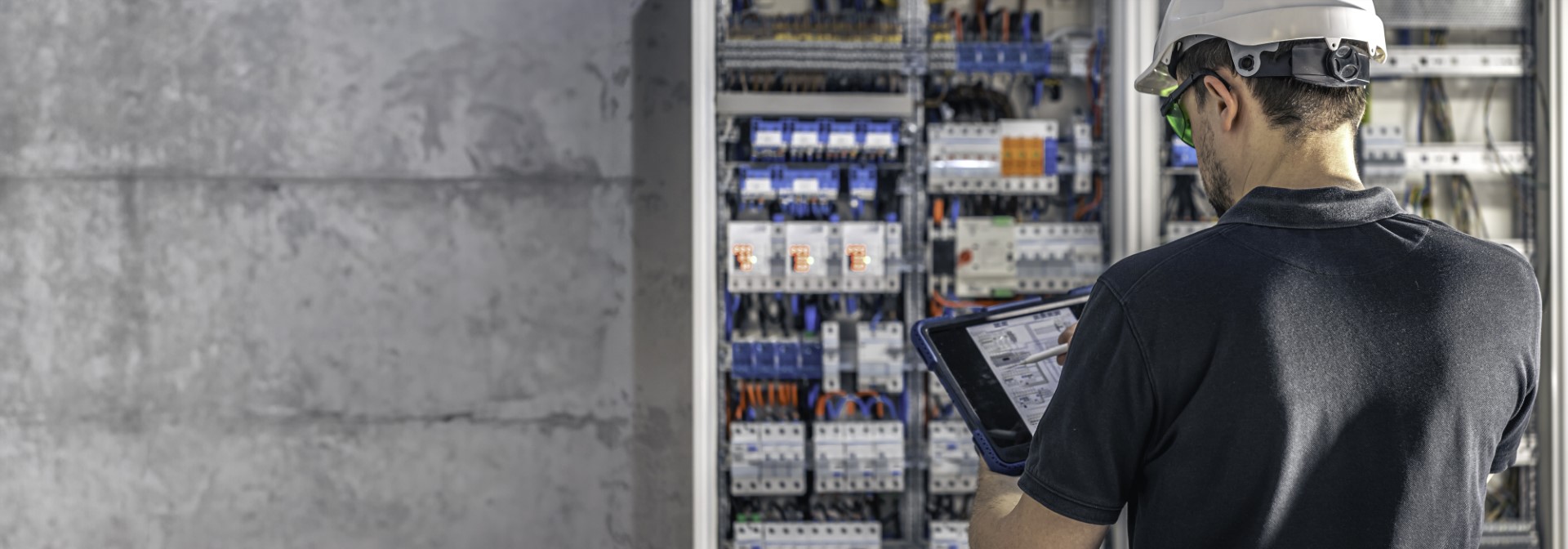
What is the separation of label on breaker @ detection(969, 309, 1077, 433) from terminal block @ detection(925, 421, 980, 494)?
145cm

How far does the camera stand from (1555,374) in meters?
2.93

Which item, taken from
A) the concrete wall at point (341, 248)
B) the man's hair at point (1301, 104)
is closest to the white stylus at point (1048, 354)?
the man's hair at point (1301, 104)

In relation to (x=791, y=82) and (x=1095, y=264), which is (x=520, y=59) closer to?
(x=791, y=82)

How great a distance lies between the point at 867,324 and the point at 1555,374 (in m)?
2.09

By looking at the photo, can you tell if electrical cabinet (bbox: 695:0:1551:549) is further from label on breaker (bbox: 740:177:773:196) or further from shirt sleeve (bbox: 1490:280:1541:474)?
shirt sleeve (bbox: 1490:280:1541:474)

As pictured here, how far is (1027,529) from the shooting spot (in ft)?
3.30

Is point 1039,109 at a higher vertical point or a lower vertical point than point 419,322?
higher

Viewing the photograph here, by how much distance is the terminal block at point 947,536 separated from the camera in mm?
2924

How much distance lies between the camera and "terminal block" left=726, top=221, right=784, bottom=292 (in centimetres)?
289

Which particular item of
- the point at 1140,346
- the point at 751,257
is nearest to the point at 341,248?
the point at 751,257

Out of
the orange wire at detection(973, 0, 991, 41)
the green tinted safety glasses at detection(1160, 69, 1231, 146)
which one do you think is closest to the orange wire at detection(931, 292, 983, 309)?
the orange wire at detection(973, 0, 991, 41)

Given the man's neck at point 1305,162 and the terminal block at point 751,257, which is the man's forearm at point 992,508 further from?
the terminal block at point 751,257

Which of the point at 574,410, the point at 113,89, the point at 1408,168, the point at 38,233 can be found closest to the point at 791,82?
the point at 574,410

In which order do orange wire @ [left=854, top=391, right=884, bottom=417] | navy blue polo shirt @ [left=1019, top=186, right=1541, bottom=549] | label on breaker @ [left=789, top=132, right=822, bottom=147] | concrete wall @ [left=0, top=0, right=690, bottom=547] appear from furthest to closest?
1. concrete wall @ [left=0, top=0, right=690, bottom=547]
2. orange wire @ [left=854, top=391, right=884, bottom=417]
3. label on breaker @ [left=789, top=132, right=822, bottom=147]
4. navy blue polo shirt @ [left=1019, top=186, right=1541, bottom=549]
